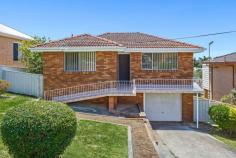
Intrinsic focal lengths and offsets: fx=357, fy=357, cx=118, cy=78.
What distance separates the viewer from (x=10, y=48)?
3041 cm

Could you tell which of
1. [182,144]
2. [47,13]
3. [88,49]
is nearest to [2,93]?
[88,49]

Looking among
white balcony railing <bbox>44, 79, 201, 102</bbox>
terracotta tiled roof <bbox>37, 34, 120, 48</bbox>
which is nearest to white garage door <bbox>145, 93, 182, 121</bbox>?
white balcony railing <bbox>44, 79, 201, 102</bbox>

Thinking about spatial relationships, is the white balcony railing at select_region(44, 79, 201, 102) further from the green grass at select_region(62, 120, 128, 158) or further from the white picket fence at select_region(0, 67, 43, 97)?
the green grass at select_region(62, 120, 128, 158)

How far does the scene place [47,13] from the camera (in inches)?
1157

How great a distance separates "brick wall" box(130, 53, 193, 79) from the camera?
85.3ft

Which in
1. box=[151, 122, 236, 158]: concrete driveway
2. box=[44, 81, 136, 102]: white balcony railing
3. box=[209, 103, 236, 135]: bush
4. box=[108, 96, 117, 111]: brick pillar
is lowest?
box=[151, 122, 236, 158]: concrete driveway

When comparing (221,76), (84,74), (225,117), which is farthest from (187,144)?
(221,76)

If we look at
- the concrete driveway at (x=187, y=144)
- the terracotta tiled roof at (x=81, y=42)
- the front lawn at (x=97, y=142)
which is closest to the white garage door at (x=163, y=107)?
the concrete driveway at (x=187, y=144)

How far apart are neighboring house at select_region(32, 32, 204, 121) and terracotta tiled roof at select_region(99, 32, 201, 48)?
0.07m

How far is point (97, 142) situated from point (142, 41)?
16.1 metres

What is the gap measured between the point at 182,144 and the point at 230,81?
1504 centimetres

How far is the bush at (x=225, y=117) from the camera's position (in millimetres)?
21484

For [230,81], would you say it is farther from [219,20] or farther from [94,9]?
[94,9]

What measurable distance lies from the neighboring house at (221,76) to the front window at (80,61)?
39.5ft
